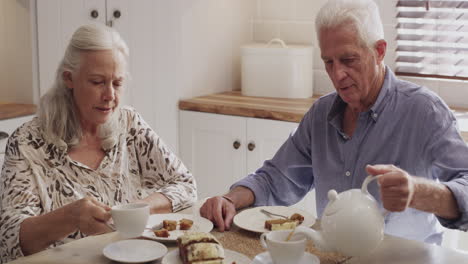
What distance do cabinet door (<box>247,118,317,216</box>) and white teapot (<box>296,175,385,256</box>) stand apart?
1814 mm

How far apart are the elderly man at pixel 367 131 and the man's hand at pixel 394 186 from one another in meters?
0.27

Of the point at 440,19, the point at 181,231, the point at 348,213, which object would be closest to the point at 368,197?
the point at 348,213

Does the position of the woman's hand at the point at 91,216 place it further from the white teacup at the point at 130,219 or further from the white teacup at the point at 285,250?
the white teacup at the point at 285,250

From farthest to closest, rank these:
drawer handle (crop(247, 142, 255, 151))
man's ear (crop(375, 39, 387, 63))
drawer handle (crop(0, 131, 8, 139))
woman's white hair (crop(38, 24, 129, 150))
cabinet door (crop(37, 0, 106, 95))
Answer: drawer handle (crop(247, 142, 255, 151)), cabinet door (crop(37, 0, 106, 95)), drawer handle (crop(0, 131, 8, 139)), woman's white hair (crop(38, 24, 129, 150)), man's ear (crop(375, 39, 387, 63))

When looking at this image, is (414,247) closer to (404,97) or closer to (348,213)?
(348,213)

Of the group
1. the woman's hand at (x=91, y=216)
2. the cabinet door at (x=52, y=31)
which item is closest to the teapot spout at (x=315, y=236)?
the woman's hand at (x=91, y=216)

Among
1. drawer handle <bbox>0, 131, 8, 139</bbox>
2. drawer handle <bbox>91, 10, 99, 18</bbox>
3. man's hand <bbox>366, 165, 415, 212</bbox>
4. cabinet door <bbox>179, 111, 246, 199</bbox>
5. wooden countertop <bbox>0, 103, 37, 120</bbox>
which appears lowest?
cabinet door <bbox>179, 111, 246, 199</bbox>

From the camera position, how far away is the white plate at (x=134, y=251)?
1619 mm

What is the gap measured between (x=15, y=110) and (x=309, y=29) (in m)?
1.71

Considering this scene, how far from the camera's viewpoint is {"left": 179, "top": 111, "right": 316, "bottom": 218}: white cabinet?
346cm

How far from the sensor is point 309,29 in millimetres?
3945

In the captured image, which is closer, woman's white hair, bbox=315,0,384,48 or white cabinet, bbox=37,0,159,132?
woman's white hair, bbox=315,0,384,48

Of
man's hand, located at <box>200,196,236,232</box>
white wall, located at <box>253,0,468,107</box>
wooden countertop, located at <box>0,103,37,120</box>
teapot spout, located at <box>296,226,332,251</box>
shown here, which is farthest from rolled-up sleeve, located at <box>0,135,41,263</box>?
white wall, located at <box>253,0,468,107</box>

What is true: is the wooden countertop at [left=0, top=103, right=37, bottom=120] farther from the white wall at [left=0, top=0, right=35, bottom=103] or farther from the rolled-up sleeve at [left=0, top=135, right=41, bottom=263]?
the rolled-up sleeve at [left=0, top=135, right=41, bottom=263]
